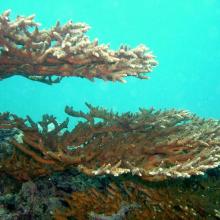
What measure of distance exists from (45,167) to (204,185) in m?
2.02

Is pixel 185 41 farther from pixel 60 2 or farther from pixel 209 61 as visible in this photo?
pixel 60 2

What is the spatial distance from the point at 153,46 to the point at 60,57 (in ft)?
502

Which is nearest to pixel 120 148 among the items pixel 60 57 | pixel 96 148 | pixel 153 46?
pixel 96 148

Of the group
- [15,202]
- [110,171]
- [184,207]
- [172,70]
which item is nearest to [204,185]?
[184,207]

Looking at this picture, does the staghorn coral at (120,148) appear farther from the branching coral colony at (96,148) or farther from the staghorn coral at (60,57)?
the staghorn coral at (60,57)

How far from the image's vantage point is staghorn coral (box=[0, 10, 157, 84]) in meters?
3.74

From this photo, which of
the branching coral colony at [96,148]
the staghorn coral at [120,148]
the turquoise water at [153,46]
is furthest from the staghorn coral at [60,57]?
the turquoise water at [153,46]

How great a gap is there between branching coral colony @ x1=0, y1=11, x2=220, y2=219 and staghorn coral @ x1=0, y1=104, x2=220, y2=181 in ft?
0.04

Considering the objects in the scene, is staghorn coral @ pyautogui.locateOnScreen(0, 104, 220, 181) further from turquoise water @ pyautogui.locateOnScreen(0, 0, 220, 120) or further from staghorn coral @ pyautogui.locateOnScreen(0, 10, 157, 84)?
turquoise water @ pyautogui.locateOnScreen(0, 0, 220, 120)

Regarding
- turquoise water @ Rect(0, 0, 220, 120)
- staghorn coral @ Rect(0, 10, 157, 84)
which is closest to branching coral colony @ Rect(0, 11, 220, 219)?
staghorn coral @ Rect(0, 10, 157, 84)

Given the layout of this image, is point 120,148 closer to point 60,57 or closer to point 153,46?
point 60,57

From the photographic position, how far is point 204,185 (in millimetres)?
4527

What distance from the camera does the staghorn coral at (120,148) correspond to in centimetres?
359

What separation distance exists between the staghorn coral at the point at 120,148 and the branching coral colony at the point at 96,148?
1 cm
